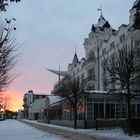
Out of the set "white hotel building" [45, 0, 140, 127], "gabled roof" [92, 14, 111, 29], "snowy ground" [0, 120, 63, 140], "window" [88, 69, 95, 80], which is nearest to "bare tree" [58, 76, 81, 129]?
"white hotel building" [45, 0, 140, 127]

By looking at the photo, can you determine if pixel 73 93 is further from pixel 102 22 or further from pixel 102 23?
pixel 102 22

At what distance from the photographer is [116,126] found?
42.9 metres

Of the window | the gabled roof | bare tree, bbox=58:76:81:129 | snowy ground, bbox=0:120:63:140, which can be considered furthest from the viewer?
the gabled roof

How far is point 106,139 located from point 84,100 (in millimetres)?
21088

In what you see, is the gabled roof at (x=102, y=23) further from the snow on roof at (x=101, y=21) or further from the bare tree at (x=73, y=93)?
the bare tree at (x=73, y=93)

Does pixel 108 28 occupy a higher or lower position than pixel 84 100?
higher

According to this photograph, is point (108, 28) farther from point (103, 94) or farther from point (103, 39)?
point (103, 94)

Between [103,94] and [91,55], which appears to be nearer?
[103,94]

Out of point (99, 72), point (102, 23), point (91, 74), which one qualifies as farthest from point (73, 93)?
point (102, 23)

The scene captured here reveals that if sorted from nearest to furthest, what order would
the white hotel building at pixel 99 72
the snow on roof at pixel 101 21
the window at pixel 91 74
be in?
1. the white hotel building at pixel 99 72
2. the window at pixel 91 74
3. the snow on roof at pixel 101 21

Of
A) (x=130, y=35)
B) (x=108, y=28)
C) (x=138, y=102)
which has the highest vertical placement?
(x=108, y=28)

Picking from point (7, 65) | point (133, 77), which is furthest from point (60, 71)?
point (7, 65)

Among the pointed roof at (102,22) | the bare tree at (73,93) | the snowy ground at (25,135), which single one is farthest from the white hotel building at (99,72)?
the snowy ground at (25,135)

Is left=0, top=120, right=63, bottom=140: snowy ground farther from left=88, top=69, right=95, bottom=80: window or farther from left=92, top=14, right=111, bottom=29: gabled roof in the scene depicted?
left=92, top=14, right=111, bottom=29: gabled roof
